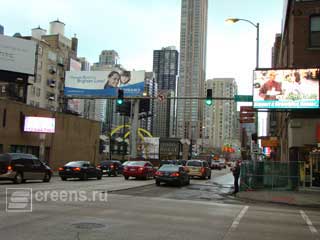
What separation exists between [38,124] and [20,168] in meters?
13.3

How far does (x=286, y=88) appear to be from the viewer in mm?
28859

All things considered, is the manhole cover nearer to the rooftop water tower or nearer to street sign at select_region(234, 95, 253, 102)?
street sign at select_region(234, 95, 253, 102)

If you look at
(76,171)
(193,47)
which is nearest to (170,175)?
(76,171)

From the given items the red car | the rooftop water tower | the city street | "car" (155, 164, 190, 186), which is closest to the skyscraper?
the rooftop water tower

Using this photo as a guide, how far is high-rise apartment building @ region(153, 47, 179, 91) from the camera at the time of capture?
378 feet

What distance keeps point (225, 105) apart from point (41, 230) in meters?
122

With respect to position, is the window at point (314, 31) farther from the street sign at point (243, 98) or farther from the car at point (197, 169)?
the car at point (197, 169)

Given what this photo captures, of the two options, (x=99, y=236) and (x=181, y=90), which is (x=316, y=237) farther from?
(x=181, y=90)

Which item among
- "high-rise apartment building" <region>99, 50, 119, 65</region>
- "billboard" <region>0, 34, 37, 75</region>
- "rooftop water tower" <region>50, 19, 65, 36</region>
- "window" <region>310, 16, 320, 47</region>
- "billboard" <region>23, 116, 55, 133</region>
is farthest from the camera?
"high-rise apartment building" <region>99, 50, 119, 65</region>

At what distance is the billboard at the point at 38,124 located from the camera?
120ft

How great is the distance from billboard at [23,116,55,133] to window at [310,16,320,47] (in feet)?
73.7

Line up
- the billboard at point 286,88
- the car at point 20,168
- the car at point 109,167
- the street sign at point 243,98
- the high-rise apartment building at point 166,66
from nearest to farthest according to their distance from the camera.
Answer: the car at point 20,168, the billboard at point 286,88, the street sign at point 243,98, the car at point 109,167, the high-rise apartment building at point 166,66

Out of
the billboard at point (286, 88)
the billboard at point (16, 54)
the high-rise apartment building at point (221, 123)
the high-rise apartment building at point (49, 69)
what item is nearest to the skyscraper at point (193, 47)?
the high-rise apartment building at point (49, 69)

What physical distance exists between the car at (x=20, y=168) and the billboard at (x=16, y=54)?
135 ft
